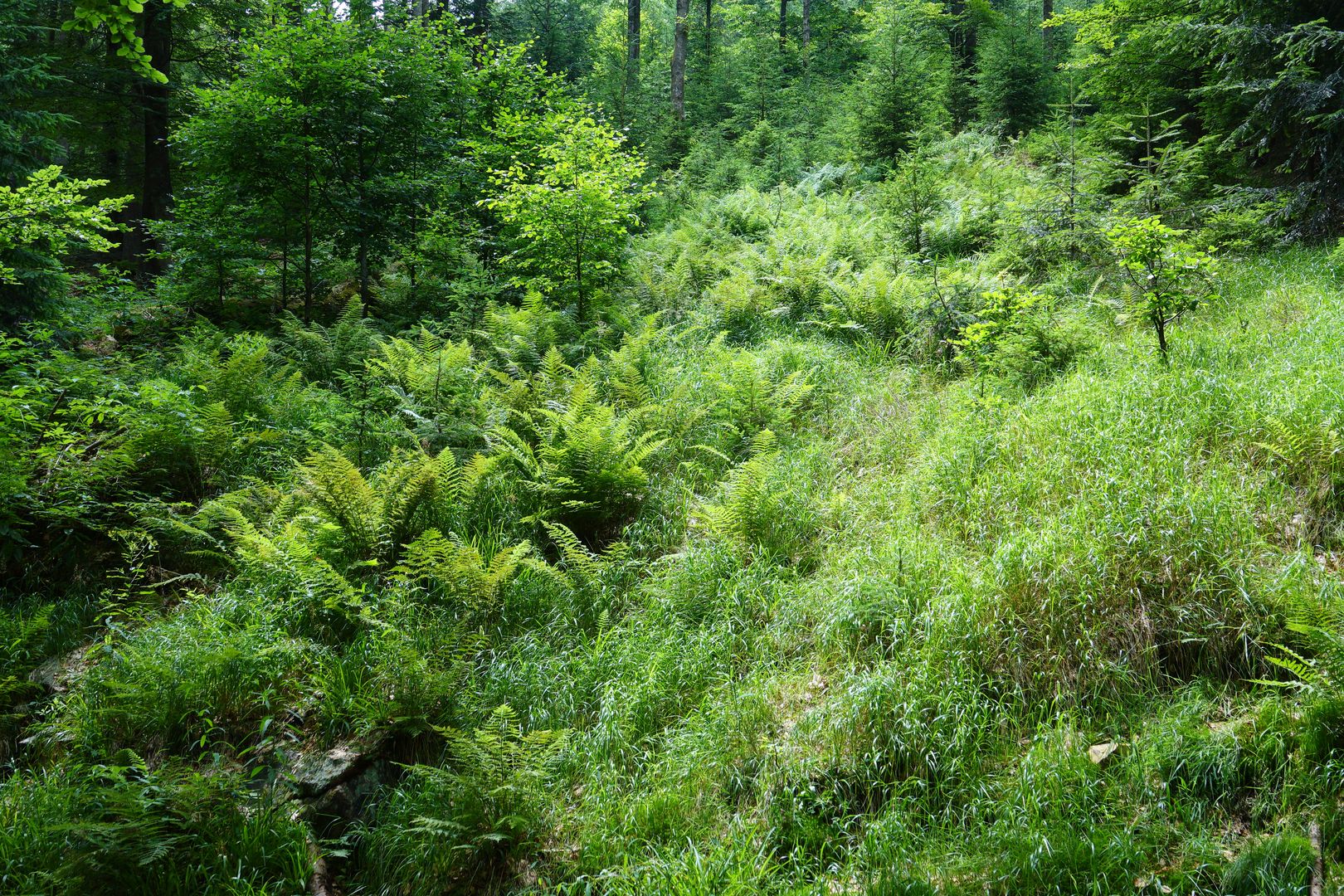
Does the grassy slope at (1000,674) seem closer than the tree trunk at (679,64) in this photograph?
Yes

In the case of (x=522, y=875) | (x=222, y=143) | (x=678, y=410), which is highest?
(x=222, y=143)

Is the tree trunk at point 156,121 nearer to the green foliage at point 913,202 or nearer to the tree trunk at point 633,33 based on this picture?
Result: the green foliage at point 913,202

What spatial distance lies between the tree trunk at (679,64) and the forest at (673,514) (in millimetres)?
9323

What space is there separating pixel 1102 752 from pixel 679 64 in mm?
19442

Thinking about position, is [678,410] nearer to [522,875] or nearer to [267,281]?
[522,875]

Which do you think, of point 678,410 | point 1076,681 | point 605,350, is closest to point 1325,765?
point 1076,681

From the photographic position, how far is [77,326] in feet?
25.5

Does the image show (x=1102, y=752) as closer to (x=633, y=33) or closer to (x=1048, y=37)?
(x=1048, y=37)

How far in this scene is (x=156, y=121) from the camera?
12641 mm

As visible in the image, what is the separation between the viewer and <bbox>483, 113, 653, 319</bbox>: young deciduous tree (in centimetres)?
905

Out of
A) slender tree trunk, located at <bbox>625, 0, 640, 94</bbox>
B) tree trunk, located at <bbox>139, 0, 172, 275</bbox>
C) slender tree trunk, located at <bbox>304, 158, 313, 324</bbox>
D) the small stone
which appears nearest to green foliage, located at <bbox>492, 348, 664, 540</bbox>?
the small stone

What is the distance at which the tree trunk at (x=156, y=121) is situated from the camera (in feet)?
39.1

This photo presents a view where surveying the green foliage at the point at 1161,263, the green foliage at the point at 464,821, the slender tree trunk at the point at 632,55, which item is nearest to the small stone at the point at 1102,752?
the green foliage at the point at 464,821

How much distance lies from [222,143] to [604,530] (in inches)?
305
